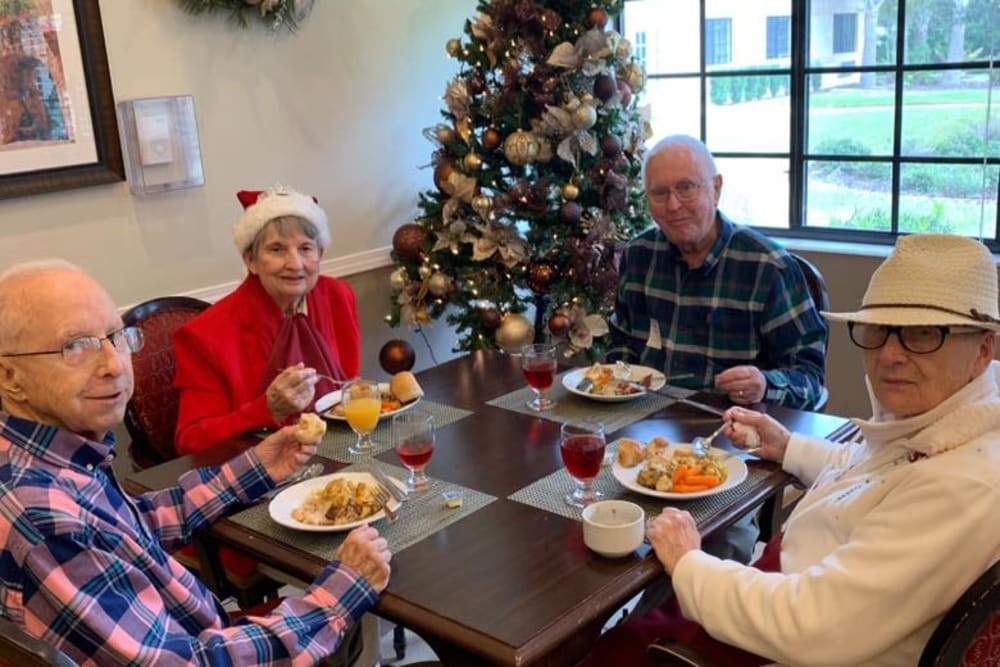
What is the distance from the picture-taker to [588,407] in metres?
2.04

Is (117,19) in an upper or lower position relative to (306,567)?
upper

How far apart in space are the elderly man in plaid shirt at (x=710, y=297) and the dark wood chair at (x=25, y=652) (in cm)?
160

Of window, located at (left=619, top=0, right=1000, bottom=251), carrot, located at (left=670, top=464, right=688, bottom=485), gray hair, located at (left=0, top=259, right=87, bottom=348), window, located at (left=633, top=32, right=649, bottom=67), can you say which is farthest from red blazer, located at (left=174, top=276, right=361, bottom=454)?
window, located at (left=633, top=32, right=649, bottom=67)

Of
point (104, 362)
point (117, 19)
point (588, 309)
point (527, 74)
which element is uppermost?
point (117, 19)

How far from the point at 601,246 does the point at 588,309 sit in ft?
0.77

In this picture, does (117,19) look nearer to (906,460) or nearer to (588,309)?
(588,309)

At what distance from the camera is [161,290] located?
3.16m

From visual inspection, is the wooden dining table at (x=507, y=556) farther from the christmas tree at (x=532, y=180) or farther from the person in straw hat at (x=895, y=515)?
the christmas tree at (x=532, y=180)

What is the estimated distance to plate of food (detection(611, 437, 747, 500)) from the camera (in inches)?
62.1

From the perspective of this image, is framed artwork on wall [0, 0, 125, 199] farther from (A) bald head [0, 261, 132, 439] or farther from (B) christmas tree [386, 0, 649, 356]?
(A) bald head [0, 261, 132, 439]

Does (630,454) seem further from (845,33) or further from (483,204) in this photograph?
(845,33)

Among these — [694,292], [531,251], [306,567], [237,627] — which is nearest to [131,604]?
[237,627]

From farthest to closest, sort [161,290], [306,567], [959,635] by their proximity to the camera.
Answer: [161,290] < [306,567] < [959,635]

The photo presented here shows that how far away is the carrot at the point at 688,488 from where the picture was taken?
5.16 ft
